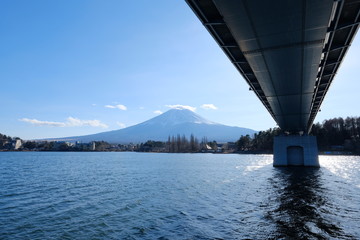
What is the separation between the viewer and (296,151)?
62812 millimetres

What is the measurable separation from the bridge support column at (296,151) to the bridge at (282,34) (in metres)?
34.1

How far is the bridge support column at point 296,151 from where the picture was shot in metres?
59.2

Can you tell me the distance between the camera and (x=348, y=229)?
44.2 ft

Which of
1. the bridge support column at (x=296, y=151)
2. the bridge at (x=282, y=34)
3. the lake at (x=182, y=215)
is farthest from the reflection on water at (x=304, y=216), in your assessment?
the bridge support column at (x=296, y=151)

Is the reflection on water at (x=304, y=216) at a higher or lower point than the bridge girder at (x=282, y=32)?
lower

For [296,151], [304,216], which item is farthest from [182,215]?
[296,151]

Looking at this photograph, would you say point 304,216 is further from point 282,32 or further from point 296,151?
point 296,151

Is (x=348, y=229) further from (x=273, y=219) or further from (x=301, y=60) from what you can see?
(x=301, y=60)

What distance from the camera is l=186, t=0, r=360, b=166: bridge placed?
512 inches

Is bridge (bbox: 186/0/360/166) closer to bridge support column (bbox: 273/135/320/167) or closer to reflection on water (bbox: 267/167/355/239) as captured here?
reflection on water (bbox: 267/167/355/239)

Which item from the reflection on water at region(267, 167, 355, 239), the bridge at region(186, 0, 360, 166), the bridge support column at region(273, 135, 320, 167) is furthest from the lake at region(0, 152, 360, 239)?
the bridge support column at region(273, 135, 320, 167)

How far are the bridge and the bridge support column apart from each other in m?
34.1

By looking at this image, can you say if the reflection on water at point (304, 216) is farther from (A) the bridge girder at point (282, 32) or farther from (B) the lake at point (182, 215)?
(A) the bridge girder at point (282, 32)

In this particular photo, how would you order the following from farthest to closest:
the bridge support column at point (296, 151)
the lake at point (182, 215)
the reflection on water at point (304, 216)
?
the bridge support column at point (296, 151) < the lake at point (182, 215) < the reflection on water at point (304, 216)
